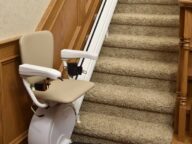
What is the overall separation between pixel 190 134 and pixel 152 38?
1106 mm

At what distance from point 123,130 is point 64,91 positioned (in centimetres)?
66

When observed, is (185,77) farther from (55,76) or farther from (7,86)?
(7,86)

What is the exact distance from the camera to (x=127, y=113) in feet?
8.04

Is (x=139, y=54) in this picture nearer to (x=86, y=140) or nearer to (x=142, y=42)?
(x=142, y=42)

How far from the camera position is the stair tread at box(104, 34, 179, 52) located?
2.79m

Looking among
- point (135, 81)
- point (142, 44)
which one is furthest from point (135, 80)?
point (142, 44)

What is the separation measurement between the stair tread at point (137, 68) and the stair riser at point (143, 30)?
0.40 metres

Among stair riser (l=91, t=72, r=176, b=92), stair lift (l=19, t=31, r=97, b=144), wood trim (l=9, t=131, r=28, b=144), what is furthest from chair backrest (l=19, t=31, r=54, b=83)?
stair riser (l=91, t=72, r=176, b=92)

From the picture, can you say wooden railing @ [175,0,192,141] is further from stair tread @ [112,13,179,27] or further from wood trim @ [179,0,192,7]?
stair tread @ [112,13,179,27]

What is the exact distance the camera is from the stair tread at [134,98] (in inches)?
92.9

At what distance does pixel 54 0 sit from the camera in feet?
7.57

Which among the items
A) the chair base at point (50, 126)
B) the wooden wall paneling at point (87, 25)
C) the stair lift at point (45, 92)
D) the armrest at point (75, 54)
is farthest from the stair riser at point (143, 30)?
the chair base at point (50, 126)

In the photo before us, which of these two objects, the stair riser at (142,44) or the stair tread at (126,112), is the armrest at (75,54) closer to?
the stair tread at (126,112)

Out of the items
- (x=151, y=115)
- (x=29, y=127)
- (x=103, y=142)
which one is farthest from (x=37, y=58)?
(x=151, y=115)
